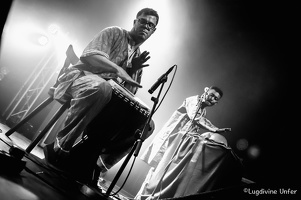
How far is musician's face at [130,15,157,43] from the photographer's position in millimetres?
2791

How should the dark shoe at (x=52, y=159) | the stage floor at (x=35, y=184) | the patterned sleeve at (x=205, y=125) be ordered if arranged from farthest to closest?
the patterned sleeve at (x=205, y=125) → the dark shoe at (x=52, y=159) → the stage floor at (x=35, y=184)

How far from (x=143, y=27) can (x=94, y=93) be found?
128 centimetres

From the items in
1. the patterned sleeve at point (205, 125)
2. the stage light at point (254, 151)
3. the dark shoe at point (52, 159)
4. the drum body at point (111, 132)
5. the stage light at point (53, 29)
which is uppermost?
the stage light at point (53, 29)

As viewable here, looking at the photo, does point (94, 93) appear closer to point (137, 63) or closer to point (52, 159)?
point (52, 159)

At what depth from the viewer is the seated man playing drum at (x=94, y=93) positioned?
6.82 feet

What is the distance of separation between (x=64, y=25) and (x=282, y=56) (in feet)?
26.5

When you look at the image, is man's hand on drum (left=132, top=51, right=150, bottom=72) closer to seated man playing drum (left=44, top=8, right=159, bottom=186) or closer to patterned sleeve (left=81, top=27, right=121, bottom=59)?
seated man playing drum (left=44, top=8, right=159, bottom=186)

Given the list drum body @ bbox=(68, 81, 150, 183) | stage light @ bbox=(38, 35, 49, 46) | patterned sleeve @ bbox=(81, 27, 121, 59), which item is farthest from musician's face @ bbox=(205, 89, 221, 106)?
stage light @ bbox=(38, 35, 49, 46)

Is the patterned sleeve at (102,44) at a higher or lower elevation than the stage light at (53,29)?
lower

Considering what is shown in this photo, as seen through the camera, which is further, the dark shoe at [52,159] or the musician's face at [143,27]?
the musician's face at [143,27]

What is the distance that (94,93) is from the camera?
2.09 meters

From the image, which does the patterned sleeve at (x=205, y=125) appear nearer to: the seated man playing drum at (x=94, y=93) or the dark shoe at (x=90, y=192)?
the seated man playing drum at (x=94, y=93)

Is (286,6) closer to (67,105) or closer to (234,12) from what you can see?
(234,12)

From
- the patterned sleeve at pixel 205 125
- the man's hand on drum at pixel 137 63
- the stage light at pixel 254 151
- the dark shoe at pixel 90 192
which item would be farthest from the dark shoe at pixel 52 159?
the stage light at pixel 254 151
